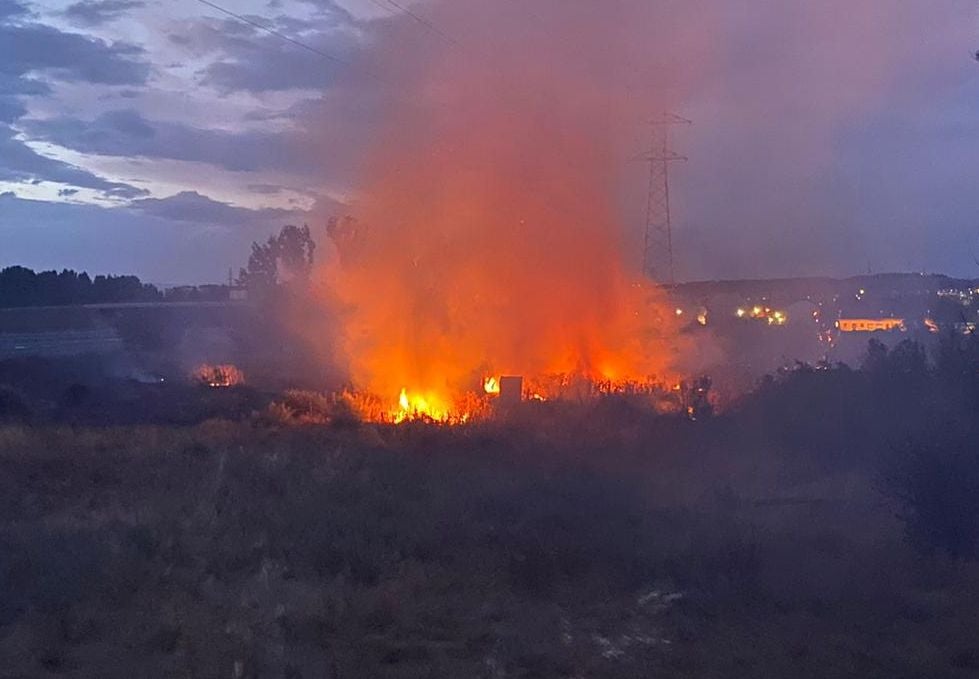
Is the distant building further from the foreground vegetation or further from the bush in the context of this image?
the bush

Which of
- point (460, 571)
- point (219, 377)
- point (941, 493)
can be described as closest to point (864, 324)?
point (219, 377)

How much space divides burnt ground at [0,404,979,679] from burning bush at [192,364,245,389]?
72.3 ft

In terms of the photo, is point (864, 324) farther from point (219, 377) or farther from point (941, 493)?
point (941, 493)

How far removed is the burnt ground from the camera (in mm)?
11961

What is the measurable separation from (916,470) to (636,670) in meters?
7.82

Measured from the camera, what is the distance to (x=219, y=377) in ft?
163

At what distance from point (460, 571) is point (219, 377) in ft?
117

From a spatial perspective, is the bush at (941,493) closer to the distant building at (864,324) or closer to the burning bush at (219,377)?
the burning bush at (219,377)

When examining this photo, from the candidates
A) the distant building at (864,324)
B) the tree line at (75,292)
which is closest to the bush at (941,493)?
the distant building at (864,324)

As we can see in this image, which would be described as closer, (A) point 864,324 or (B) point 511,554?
(B) point 511,554

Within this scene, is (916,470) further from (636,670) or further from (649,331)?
(649,331)

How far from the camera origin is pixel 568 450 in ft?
90.2

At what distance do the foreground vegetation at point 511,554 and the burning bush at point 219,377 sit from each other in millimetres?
19479

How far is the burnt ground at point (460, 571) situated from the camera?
11961 mm
